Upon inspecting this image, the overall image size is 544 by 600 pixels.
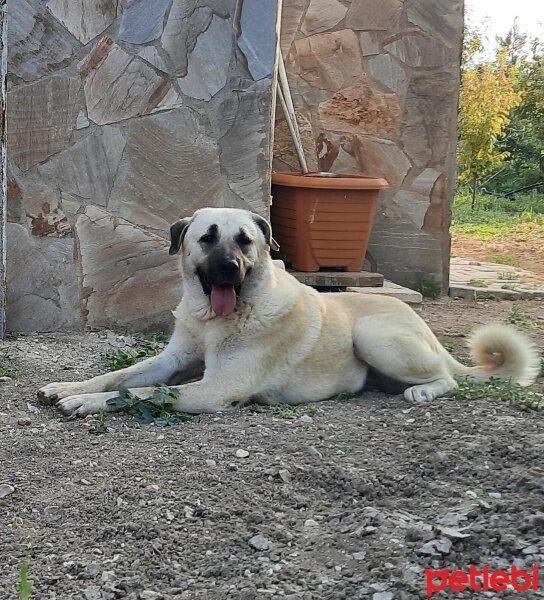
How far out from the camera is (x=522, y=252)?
33.1 feet

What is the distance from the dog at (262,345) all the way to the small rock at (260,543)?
4.45 ft

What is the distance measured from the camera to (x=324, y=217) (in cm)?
629

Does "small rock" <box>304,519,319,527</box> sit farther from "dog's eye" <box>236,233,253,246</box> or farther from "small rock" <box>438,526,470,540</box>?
"dog's eye" <box>236,233,253,246</box>

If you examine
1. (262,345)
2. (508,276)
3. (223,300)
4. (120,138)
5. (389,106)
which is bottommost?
(508,276)

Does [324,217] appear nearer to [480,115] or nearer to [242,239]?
[242,239]

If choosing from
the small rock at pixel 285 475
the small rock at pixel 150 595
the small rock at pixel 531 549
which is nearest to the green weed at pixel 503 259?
the small rock at pixel 285 475

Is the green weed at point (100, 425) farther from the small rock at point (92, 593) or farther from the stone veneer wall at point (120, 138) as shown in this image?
the stone veneer wall at point (120, 138)

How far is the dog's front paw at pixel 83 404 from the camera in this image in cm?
375

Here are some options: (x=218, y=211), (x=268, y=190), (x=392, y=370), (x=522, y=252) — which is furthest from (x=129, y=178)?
(x=522, y=252)

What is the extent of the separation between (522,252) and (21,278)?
651cm

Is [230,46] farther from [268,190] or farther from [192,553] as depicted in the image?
[192,553]

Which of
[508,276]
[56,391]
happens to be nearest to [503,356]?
[56,391]

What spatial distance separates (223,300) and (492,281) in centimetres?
458

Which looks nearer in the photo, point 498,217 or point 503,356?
point 503,356
